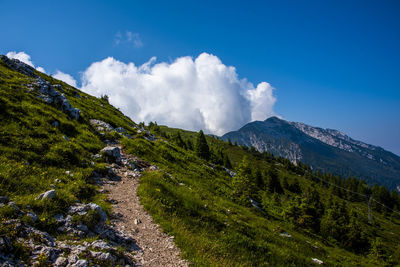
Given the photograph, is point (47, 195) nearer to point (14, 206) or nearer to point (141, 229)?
point (14, 206)

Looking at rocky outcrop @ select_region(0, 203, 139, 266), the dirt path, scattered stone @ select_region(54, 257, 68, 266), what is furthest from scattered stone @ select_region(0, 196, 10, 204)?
the dirt path

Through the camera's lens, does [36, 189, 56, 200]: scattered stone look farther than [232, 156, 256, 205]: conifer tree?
No

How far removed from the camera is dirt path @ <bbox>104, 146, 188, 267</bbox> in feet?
22.3

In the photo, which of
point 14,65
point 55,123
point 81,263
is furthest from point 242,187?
point 14,65

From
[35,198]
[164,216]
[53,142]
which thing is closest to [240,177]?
[164,216]

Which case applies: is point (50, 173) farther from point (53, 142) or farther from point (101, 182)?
point (53, 142)

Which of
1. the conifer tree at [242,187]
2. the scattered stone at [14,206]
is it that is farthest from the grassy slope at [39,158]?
the conifer tree at [242,187]

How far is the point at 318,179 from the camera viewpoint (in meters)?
190

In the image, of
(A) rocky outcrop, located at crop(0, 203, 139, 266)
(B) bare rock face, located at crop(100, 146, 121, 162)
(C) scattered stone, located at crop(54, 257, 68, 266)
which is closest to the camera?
(A) rocky outcrop, located at crop(0, 203, 139, 266)

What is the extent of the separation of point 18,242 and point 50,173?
19.2ft

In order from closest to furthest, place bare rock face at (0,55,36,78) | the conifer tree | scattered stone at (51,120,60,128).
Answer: scattered stone at (51,120,60,128)
the conifer tree
bare rock face at (0,55,36,78)

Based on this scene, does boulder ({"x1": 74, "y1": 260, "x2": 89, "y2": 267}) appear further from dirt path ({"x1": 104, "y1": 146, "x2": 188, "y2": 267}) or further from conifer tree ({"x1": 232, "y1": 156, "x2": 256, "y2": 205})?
conifer tree ({"x1": 232, "y1": 156, "x2": 256, "y2": 205})

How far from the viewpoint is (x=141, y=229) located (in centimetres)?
826

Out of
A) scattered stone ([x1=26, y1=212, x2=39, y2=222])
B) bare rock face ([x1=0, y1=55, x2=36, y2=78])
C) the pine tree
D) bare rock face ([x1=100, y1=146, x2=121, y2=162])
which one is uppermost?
the pine tree
